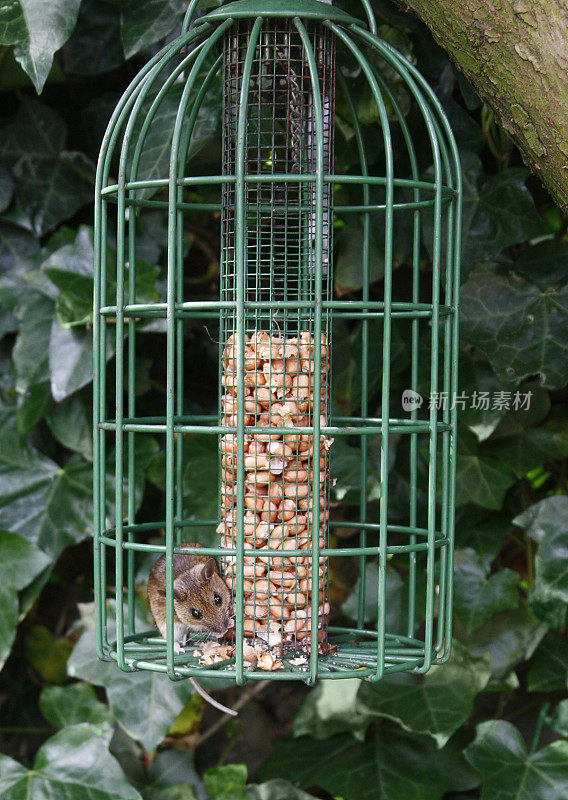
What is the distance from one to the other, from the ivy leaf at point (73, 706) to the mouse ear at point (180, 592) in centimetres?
85

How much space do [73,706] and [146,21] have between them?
1.87 metres

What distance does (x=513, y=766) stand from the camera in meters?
2.32

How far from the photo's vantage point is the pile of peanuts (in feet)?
5.78

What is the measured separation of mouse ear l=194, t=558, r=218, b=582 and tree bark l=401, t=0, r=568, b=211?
39.2 inches

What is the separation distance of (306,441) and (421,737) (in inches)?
53.4

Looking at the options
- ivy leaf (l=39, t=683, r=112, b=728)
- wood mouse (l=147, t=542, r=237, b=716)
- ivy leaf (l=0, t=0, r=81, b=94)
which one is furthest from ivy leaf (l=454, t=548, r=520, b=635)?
ivy leaf (l=0, t=0, r=81, b=94)

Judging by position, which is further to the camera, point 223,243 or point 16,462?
point 16,462

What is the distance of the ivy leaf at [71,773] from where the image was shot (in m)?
2.29

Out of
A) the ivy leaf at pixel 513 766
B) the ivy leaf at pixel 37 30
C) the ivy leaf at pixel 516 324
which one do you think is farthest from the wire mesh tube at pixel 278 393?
the ivy leaf at pixel 513 766

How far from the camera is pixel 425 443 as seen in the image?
8.38 feet

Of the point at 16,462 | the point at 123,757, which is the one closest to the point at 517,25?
the point at 16,462

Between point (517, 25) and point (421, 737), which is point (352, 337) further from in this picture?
point (421, 737)

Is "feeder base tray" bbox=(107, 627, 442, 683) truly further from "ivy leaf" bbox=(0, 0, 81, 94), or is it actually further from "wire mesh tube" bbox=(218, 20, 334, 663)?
"ivy leaf" bbox=(0, 0, 81, 94)

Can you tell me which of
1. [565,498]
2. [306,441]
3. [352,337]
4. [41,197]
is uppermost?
[41,197]
